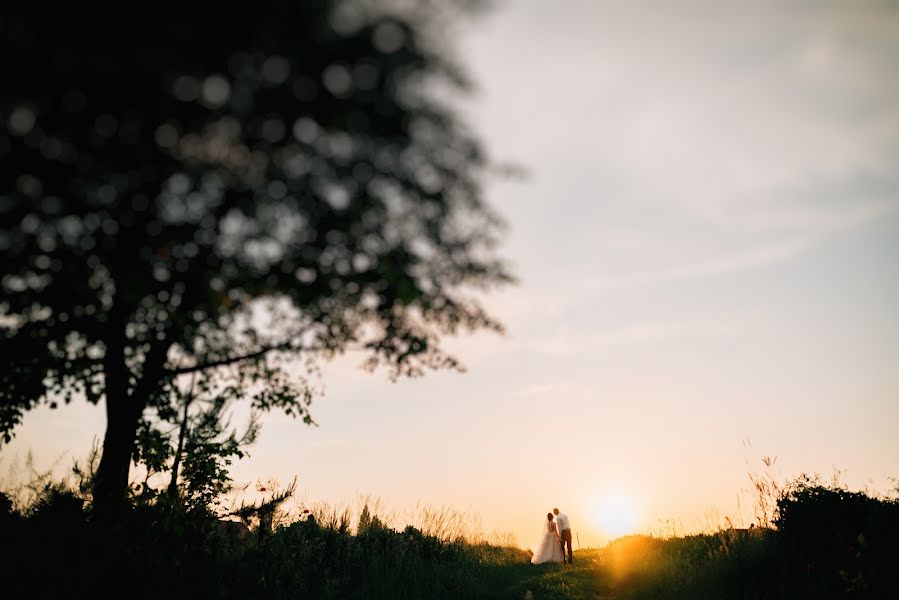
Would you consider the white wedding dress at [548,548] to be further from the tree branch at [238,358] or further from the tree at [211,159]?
the tree at [211,159]

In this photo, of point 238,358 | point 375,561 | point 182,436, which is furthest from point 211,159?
point 375,561

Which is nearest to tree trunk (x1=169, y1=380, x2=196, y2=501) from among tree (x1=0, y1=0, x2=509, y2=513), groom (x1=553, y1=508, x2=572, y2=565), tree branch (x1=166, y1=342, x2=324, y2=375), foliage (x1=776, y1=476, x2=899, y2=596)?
tree branch (x1=166, y1=342, x2=324, y2=375)

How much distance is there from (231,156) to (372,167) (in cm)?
111

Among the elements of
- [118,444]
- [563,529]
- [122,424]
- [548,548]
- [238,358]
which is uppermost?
[238,358]

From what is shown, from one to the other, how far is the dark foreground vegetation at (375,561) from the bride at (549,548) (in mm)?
3645

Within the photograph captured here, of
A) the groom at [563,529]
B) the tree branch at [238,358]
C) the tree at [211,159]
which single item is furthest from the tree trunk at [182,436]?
the groom at [563,529]

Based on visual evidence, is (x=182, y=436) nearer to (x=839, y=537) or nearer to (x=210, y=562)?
(x=210, y=562)

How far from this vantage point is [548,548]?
1669cm

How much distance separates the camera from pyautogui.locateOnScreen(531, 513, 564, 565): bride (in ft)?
53.9

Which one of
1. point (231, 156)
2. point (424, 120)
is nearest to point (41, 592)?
point (231, 156)

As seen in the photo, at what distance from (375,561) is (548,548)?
877 cm

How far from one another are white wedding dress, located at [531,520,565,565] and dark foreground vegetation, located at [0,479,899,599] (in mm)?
3651

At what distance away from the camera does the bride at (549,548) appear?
1644cm

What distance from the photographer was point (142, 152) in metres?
3.36
